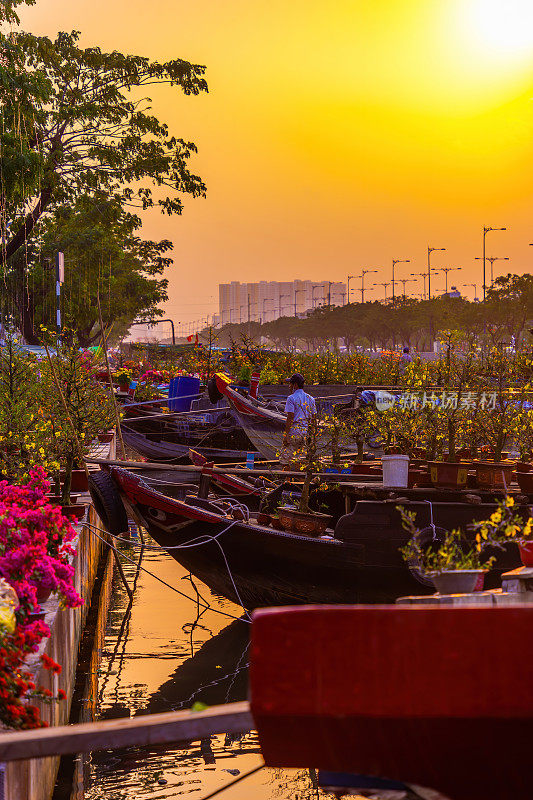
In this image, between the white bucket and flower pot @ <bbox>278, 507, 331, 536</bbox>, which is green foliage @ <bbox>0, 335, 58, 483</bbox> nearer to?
flower pot @ <bbox>278, 507, 331, 536</bbox>

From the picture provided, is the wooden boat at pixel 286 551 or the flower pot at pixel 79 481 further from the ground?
the flower pot at pixel 79 481

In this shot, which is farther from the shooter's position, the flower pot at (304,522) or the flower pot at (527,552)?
the flower pot at (304,522)

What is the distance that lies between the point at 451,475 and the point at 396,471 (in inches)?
23.6

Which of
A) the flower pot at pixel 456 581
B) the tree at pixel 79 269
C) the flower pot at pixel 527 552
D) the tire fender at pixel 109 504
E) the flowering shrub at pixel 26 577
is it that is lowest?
the tire fender at pixel 109 504

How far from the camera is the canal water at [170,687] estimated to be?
287 inches

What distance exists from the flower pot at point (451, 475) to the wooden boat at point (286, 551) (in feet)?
1.07

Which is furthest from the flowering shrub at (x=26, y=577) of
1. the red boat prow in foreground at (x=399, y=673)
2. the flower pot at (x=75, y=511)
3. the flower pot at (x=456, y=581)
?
the red boat prow in foreground at (x=399, y=673)

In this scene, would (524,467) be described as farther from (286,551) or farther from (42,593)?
(42,593)

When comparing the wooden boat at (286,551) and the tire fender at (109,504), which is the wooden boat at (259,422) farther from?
the wooden boat at (286,551)

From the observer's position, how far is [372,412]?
12.4 m

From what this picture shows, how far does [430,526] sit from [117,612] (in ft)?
16.5

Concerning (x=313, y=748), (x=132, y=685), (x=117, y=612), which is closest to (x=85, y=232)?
(x=117, y=612)

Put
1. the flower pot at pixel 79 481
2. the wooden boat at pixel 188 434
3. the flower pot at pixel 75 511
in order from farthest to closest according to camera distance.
Answer: the wooden boat at pixel 188 434
the flower pot at pixel 79 481
the flower pot at pixel 75 511

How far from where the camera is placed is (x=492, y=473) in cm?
1035
